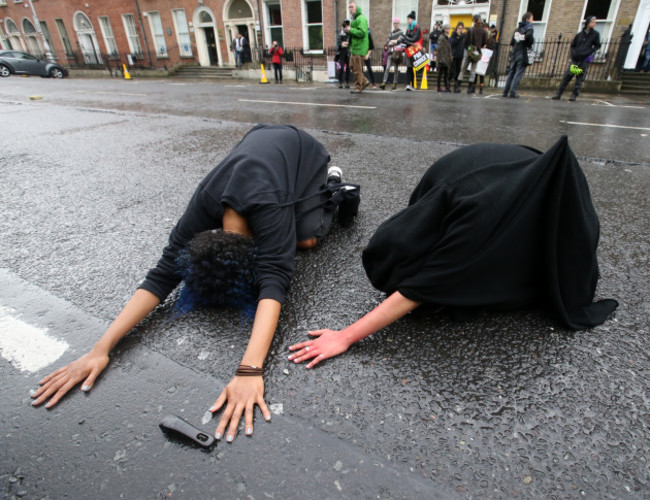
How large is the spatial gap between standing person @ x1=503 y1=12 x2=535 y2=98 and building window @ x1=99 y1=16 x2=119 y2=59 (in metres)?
27.0

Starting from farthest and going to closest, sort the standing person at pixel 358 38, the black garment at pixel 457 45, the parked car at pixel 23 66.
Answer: the parked car at pixel 23 66 < the black garment at pixel 457 45 < the standing person at pixel 358 38

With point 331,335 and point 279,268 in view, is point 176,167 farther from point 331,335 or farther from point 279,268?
point 331,335

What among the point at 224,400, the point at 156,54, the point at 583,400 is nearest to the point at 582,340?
the point at 583,400

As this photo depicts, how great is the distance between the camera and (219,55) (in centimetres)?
2236

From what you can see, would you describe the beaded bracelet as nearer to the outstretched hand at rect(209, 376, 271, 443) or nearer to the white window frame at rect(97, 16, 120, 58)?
the outstretched hand at rect(209, 376, 271, 443)

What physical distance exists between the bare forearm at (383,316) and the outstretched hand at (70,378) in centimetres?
113

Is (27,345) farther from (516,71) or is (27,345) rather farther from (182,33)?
(182,33)

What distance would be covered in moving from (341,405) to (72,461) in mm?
979

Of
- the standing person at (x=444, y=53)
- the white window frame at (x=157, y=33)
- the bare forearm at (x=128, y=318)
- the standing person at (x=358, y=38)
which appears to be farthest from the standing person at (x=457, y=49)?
the white window frame at (x=157, y=33)

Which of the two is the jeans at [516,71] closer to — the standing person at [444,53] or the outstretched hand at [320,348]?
the standing person at [444,53]

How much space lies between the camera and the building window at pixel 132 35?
24.8m

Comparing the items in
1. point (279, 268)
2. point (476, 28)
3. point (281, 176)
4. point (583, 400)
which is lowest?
point (583, 400)

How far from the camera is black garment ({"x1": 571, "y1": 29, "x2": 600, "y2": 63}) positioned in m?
9.43

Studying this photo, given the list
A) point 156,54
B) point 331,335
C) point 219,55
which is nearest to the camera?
point 331,335
